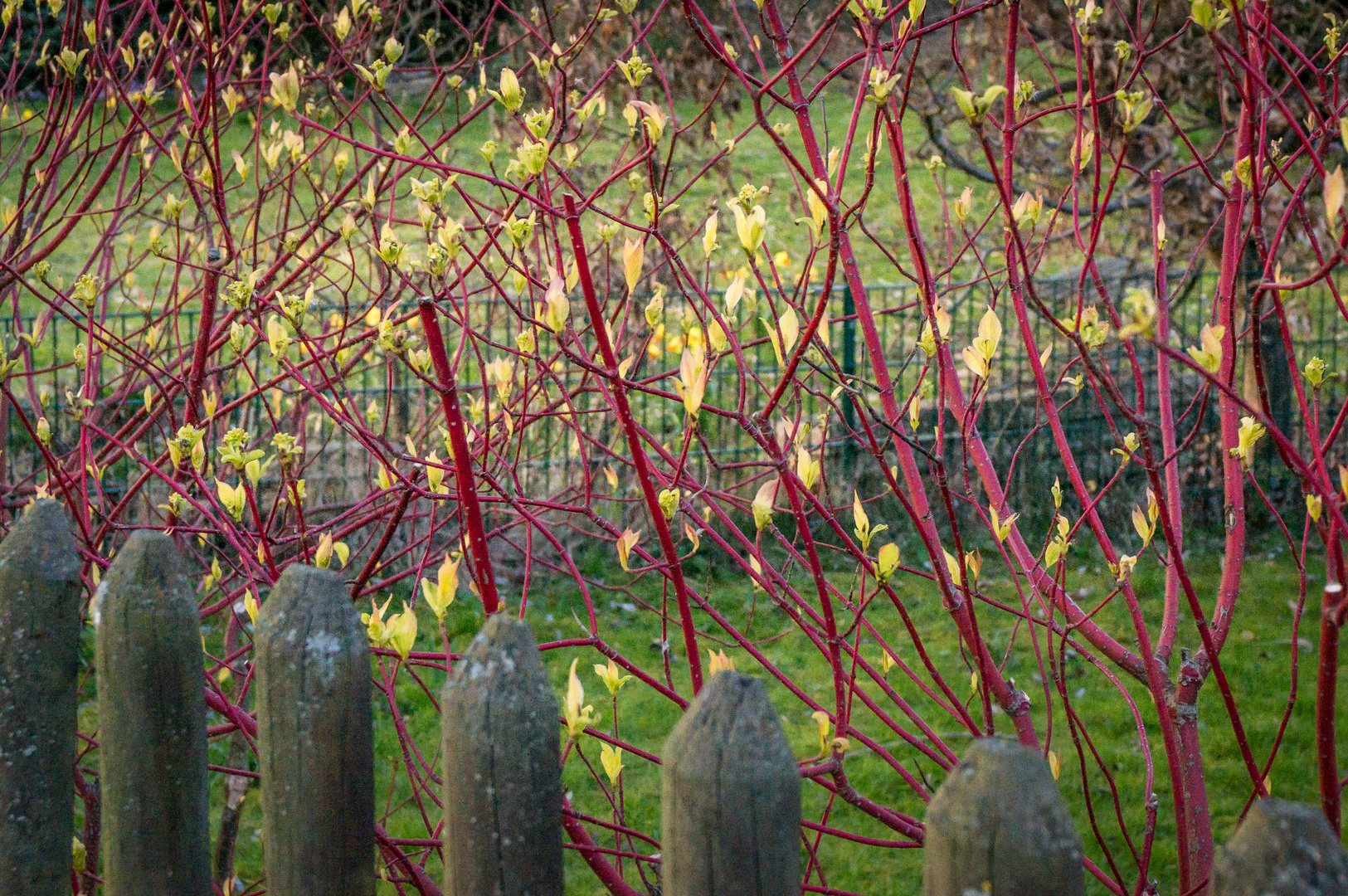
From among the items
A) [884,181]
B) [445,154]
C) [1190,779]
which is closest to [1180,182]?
[445,154]

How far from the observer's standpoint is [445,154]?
2773 millimetres

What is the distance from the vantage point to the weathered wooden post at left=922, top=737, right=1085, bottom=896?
873 mm

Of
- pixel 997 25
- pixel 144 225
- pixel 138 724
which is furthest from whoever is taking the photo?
pixel 144 225

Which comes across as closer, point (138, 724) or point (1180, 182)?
point (138, 724)

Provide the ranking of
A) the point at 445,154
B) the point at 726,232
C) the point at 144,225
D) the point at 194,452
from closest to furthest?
the point at 194,452
the point at 445,154
the point at 726,232
the point at 144,225

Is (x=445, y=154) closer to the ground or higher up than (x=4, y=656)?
higher up

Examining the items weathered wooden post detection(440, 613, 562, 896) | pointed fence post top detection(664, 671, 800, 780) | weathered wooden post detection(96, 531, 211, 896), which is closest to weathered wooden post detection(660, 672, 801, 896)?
pointed fence post top detection(664, 671, 800, 780)

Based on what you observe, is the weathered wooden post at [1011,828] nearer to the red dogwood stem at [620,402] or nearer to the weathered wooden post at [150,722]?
the red dogwood stem at [620,402]

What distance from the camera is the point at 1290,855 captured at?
2.61ft

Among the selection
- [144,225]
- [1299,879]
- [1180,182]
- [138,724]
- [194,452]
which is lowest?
[1299,879]

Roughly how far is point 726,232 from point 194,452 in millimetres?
6308

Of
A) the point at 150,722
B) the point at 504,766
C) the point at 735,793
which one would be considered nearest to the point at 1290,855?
the point at 735,793

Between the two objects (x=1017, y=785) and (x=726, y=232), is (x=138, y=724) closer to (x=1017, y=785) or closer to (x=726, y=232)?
(x=1017, y=785)

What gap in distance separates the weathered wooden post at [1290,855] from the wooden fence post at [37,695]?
1.18m
